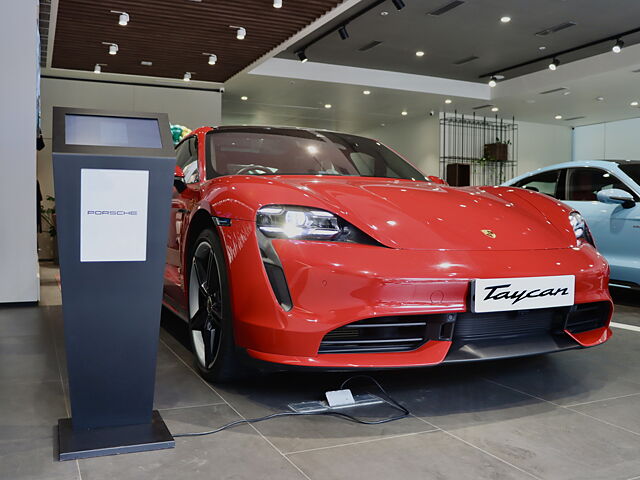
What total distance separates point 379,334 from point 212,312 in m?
0.77

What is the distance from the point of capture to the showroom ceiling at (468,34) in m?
8.91

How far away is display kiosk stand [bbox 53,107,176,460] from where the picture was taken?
1.84 meters

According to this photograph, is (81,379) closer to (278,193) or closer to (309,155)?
(278,193)

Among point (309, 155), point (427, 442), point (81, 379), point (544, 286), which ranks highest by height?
point (309, 155)

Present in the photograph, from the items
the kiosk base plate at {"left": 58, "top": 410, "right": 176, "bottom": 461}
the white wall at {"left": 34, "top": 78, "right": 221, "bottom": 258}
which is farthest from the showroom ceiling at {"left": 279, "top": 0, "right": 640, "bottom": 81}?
the kiosk base plate at {"left": 58, "top": 410, "right": 176, "bottom": 461}

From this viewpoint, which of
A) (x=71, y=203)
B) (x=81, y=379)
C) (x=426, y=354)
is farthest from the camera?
(x=426, y=354)

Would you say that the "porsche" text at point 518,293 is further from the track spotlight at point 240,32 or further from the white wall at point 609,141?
the white wall at point 609,141

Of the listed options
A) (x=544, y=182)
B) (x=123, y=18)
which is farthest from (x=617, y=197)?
(x=123, y=18)

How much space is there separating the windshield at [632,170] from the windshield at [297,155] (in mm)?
2459

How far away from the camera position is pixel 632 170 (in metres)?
4.98

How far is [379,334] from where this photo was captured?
7.23ft

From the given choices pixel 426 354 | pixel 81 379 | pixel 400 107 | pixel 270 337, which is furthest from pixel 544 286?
pixel 400 107

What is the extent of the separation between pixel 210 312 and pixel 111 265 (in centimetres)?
78

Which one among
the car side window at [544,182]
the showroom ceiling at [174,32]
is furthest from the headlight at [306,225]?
the showroom ceiling at [174,32]
